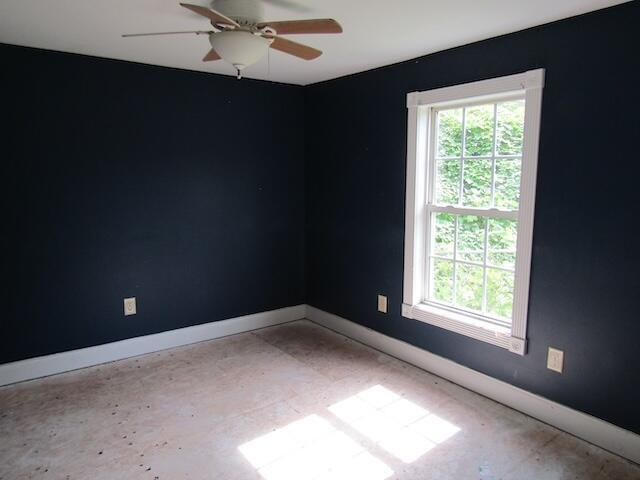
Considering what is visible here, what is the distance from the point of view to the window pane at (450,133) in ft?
9.65

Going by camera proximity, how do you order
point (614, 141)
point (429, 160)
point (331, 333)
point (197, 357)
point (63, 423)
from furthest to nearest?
point (331, 333) < point (197, 357) < point (429, 160) < point (63, 423) < point (614, 141)

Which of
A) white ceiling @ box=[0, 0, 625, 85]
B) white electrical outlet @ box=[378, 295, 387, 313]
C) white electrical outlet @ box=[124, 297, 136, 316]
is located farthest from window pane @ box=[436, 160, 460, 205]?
white electrical outlet @ box=[124, 297, 136, 316]

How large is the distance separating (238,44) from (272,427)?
1.98 meters

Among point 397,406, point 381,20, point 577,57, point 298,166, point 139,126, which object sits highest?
point 381,20

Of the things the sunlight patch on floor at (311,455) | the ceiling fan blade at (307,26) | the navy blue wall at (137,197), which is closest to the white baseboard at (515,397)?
the sunlight patch on floor at (311,455)

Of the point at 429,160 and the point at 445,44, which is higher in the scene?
Answer: the point at 445,44

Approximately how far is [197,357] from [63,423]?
1.03m

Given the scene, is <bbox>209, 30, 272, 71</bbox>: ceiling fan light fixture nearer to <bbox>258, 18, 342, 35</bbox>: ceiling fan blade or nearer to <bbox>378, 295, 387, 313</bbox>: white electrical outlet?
<bbox>258, 18, 342, 35</bbox>: ceiling fan blade

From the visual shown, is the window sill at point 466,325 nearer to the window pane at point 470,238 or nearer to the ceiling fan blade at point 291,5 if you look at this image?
the window pane at point 470,238

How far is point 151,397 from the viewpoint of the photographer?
2.81 meters

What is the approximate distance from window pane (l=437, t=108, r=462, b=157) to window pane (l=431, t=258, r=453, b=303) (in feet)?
2.45

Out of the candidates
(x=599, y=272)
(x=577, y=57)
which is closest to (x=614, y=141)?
(x=577, y=57)

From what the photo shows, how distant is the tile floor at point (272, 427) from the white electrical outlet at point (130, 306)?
1.20 ft

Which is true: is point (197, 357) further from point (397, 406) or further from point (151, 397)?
point (397, 406)
